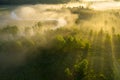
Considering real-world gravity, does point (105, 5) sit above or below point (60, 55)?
below

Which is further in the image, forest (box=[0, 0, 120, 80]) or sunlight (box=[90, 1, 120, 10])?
sunlight (box=[90, 1, 120, 10])

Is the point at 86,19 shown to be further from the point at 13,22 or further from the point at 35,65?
the point at 35,65

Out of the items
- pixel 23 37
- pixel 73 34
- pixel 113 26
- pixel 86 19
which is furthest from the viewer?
pixel 86 19

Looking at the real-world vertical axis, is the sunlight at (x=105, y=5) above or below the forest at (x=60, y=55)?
below

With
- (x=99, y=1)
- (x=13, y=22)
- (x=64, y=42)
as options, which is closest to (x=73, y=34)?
(x=64, y=42)

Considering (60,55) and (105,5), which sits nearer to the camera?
(60,55)

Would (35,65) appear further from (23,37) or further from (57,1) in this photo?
(57,1)

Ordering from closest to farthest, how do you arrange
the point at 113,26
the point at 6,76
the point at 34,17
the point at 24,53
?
the point at 6,76 → the point at 24,53 → the point at 113,26 → the point at 34,17

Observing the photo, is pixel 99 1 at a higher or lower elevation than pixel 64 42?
lower

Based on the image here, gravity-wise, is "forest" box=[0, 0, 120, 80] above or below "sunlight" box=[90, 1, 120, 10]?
above

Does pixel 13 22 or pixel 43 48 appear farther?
pixel 13 22

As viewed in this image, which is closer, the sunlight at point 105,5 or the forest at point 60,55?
the forest at point 60,55
